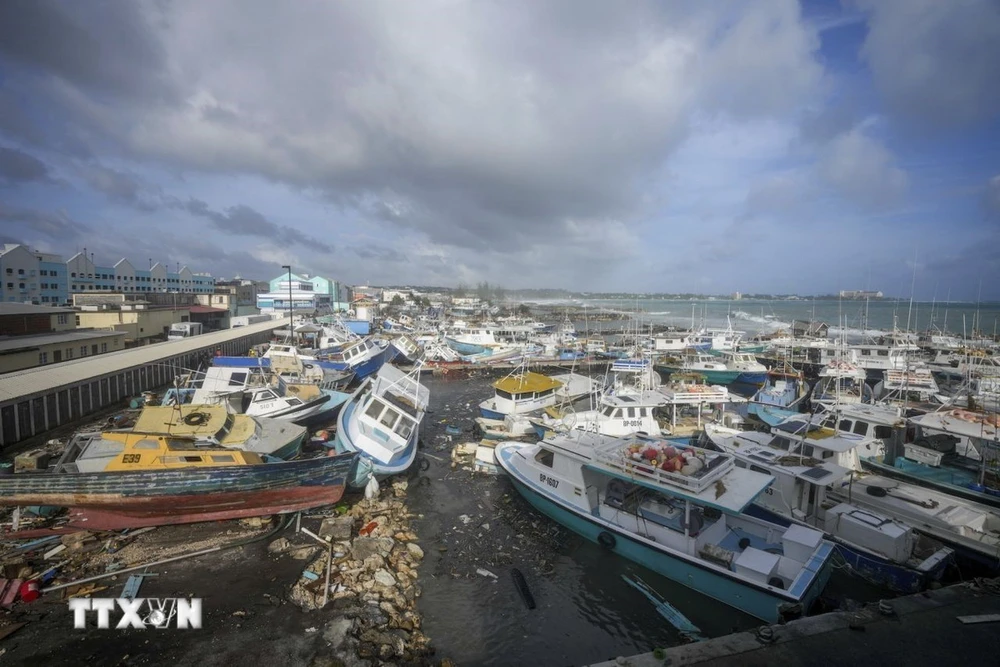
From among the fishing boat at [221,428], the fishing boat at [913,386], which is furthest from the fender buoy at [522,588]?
the fishing boat at [913,386]

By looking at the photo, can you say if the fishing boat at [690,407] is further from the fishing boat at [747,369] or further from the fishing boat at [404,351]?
the fishing boat at [404,351]

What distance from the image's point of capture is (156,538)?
10.9 m

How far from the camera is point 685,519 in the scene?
33.5 ft

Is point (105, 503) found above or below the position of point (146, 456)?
below

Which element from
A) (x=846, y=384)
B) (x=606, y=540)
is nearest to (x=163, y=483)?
(x=606, y=540)

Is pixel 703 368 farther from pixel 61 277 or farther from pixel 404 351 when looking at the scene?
pixel 61 277

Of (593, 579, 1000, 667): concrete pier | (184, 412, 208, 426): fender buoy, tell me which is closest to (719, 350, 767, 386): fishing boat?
(593, 579, 1000, 667): concrete pier

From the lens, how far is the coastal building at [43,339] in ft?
72.7

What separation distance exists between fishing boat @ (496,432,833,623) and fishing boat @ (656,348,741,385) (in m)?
22.5

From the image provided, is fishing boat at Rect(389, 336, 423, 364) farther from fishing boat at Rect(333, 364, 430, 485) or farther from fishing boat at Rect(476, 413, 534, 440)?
fishing boat at Rect(333, 364, 430, 485)

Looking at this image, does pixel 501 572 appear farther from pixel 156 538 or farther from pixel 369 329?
pixel 369 329

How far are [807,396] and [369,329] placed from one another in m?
48.1

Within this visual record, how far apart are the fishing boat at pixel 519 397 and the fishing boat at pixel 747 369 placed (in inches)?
683

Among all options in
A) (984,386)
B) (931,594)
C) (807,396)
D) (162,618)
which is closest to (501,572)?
(162,618)
